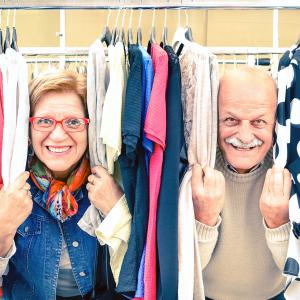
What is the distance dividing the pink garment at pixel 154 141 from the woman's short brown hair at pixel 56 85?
255 mm

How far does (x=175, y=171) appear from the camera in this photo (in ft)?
4.15

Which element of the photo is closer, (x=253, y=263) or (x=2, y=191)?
(x=2, y=191)

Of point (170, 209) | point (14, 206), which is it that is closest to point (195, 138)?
point (170, 209)

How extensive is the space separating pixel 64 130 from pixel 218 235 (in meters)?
0.59

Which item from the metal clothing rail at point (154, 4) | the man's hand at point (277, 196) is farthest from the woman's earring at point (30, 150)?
the man's hand at point (277, 196)

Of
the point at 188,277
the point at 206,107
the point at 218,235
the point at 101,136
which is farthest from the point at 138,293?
the point at 206,107

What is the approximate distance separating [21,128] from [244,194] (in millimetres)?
724

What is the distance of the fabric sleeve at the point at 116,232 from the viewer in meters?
1.33

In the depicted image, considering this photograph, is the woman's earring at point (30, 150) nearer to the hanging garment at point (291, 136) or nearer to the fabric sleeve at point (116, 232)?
the fabric sleeve at point (116, 232)

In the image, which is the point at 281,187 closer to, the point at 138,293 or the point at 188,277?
the point at 188,277

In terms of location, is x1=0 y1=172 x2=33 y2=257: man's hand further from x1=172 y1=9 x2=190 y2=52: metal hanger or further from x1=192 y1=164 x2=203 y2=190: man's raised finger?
x1=172 y1=9 x2=190 y2=52: metal hanger

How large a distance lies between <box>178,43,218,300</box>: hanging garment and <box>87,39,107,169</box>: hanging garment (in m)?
0.26

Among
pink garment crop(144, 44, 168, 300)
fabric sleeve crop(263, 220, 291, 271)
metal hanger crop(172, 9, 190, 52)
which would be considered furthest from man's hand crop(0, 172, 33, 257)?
fabric sleeve crop(263, 220, 291, 271)

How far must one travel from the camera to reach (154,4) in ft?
4.59
